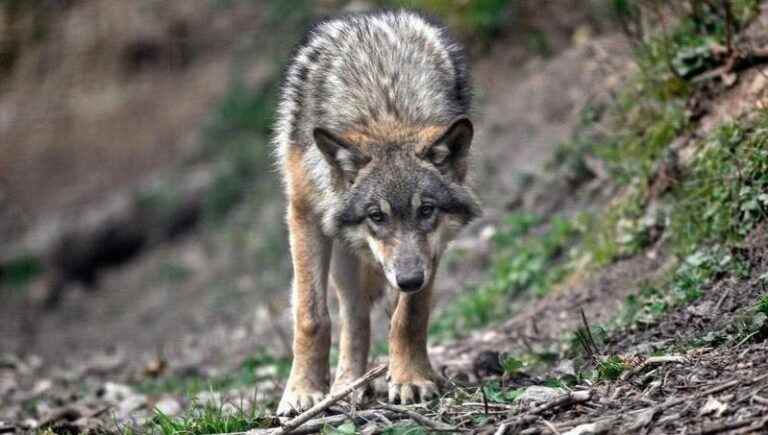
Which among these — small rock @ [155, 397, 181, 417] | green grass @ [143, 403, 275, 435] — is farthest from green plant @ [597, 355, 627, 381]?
small rock @ [155, 397, 181, 417]

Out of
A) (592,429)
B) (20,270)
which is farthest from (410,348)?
(20,270)

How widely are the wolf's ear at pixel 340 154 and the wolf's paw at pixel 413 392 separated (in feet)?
3.80

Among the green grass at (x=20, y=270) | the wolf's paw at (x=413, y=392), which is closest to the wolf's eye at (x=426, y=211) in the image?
the wolf's paw at (x=413, y=392)

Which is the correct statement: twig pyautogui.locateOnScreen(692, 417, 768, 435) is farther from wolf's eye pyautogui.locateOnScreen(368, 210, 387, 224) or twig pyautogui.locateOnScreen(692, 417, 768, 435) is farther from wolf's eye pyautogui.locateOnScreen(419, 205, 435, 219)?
wolf's eye pyautogui.locateOnScreen(368, 210, 387, 224)

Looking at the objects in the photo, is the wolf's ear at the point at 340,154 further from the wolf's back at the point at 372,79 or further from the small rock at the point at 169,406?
the small rock at the point at 169,406

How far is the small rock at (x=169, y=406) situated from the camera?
6.85 m

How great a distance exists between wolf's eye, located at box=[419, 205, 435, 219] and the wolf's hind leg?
908 millimetres

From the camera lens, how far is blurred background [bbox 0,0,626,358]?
11891 mm

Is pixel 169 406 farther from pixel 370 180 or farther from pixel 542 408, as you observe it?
pixel 542 408

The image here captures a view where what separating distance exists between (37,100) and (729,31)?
13168 millimetres

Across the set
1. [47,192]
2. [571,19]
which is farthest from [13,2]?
[571,19]

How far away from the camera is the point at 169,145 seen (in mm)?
16438

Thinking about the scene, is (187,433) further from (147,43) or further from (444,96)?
(147,43)

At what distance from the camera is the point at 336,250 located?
6.34 m
